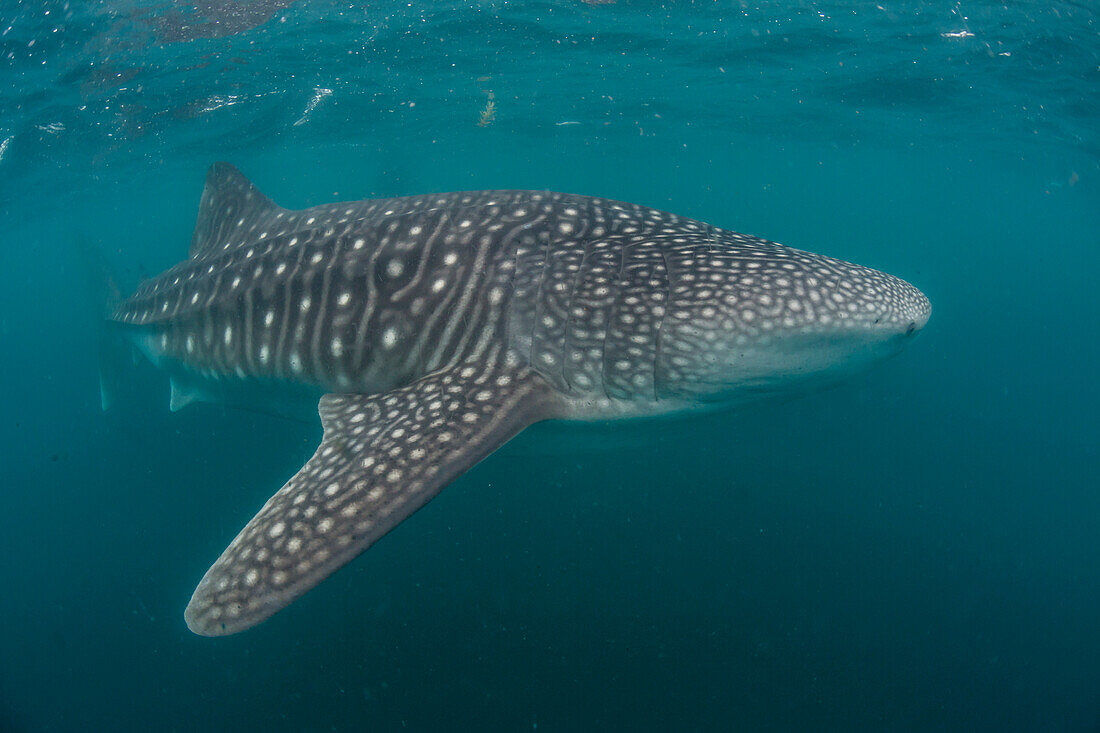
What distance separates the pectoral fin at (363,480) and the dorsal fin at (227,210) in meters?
3.41

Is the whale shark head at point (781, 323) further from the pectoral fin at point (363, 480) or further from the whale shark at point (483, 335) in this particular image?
the pectoral fin at point (363, 480)

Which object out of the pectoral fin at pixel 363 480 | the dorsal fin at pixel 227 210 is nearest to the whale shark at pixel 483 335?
the pectoral fin at pixel 363 480

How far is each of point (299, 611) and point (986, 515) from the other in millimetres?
11109

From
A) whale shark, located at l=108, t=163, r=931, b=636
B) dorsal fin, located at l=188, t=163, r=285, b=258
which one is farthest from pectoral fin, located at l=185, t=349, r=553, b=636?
dorsal fin, located at l=188, t=163, r=285, b=258

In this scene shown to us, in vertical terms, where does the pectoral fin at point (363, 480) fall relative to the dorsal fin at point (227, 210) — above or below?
below

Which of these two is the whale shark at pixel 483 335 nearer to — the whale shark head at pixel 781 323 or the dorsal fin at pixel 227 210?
the whale shark head at pixel 781 323

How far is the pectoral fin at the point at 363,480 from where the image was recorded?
270 centimetres

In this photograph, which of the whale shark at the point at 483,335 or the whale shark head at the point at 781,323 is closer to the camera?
the whale shark at the point at 483,335

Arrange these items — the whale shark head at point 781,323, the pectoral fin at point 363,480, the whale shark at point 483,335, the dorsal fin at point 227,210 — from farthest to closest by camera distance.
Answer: the dorsal fin at point 227,210, the whale shark head at point 781,323, the whale shark at point 483,335, the pectoral fin at point 363,480

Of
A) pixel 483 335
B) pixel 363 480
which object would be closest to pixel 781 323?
pixel 483 335

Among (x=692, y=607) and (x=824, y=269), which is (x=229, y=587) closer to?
(x=824, y=269)

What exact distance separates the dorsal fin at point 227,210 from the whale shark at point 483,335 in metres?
1.40

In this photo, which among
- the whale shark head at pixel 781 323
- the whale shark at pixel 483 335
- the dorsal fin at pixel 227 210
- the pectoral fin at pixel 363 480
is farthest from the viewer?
the dorsal fin at pixel 227 210

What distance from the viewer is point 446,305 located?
4066 mm
